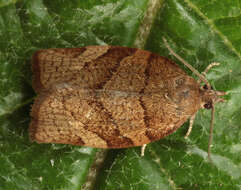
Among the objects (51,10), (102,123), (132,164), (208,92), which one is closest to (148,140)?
(132,164)

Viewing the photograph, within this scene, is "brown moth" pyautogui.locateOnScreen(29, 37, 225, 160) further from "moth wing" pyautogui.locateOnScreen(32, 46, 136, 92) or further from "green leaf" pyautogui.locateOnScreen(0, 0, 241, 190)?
"green leaf" pyautogui.locateOnScreen(0, 0, 241, 190)

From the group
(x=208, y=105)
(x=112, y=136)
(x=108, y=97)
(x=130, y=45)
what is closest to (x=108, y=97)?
(x=108, y=97)

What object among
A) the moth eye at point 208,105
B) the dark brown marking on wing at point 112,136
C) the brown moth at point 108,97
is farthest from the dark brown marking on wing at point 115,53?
the moth eye at point 208,105

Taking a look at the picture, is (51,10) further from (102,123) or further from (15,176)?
(15,176)

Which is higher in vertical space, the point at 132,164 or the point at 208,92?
the point at 208,92

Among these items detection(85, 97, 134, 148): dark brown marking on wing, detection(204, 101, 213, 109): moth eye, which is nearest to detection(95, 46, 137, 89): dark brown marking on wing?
detection(85, 97, 134, 148): dark brown marking on wing

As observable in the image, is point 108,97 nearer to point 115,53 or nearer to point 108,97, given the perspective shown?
point 108,97

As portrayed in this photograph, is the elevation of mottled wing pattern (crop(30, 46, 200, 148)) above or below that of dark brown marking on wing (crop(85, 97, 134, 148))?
above

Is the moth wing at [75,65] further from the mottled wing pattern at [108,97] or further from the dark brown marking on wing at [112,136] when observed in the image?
the dark brown marking on wing at [112,136]
